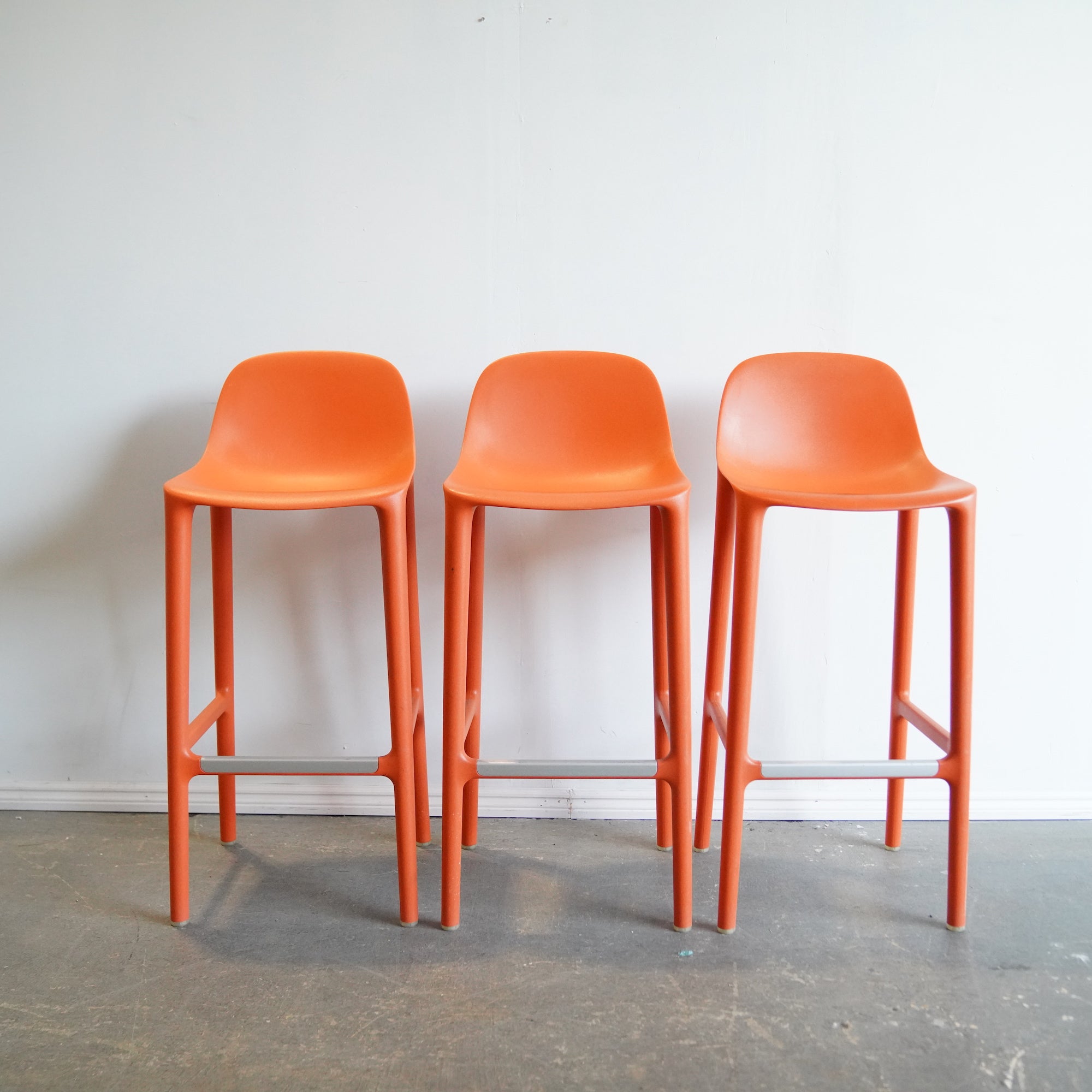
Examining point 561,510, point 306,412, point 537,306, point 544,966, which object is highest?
point 537,306

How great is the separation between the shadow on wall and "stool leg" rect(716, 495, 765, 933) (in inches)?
16.2

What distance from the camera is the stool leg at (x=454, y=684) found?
138 cm

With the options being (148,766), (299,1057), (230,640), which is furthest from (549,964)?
(148,766)

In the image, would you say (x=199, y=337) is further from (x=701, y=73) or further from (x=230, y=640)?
(x=701, y=73)

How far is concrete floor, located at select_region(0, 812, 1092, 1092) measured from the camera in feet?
3.76

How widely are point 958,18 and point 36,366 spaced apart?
2150 millimetres

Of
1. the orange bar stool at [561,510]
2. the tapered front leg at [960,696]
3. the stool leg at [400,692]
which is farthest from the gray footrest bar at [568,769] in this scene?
the tapered front leg at [960,696]

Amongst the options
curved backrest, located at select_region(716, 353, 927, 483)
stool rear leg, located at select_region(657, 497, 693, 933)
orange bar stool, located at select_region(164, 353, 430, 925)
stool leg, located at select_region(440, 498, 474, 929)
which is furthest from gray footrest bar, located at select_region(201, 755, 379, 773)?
curved backrest, located at select_region(716, 353, 927, 483)

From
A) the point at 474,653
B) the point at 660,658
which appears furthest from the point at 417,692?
the point at 660,658

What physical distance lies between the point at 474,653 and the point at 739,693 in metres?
0.56

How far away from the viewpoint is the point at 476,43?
5.44 ft

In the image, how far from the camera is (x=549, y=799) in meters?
1.86

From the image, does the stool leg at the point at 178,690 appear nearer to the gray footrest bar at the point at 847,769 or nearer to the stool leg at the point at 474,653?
the stool leg at the point at 474,653

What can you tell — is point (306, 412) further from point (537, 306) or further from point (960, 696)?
point (960, 696)
